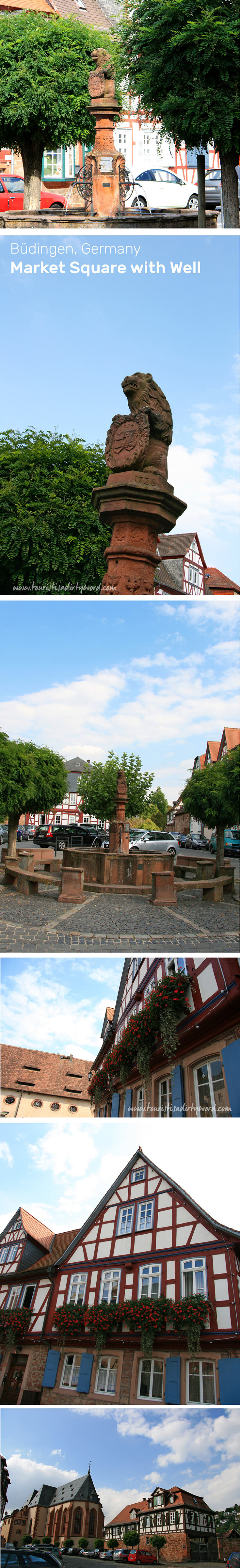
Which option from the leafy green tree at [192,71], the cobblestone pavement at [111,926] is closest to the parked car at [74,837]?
the cobblestone pavement at [111,926]

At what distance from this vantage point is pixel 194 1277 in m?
4.76

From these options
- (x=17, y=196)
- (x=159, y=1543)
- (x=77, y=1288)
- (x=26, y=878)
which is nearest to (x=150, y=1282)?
(x=77, y=1288)

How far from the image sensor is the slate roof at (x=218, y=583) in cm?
630

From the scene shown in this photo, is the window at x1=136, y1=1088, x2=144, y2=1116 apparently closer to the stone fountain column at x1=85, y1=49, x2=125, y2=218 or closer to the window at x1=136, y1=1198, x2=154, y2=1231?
the window at x1=136, y1=1198, x2=154, y2=1231

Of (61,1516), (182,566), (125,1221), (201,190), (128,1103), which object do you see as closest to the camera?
(61,1516)

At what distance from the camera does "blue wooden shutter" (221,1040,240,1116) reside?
479cm

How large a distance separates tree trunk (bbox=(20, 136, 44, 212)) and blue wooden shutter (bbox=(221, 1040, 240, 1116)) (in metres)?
8.33

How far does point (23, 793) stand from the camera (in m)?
5.07

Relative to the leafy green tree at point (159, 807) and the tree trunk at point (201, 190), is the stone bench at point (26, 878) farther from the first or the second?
the tree trunk at point (201, 190)

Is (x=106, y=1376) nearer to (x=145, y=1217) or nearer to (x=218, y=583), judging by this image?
(x=145, y=1217)

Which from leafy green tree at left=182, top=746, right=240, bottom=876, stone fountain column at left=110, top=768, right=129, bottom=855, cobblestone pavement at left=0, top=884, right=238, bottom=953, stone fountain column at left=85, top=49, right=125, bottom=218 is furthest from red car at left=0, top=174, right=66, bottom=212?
cobblestone pavement at left=0, top=884, right=238, bottom=953

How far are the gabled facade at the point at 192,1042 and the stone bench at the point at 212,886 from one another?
1.16ft

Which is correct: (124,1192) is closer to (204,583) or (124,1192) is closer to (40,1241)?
(40,1241)

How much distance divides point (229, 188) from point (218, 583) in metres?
4.12
